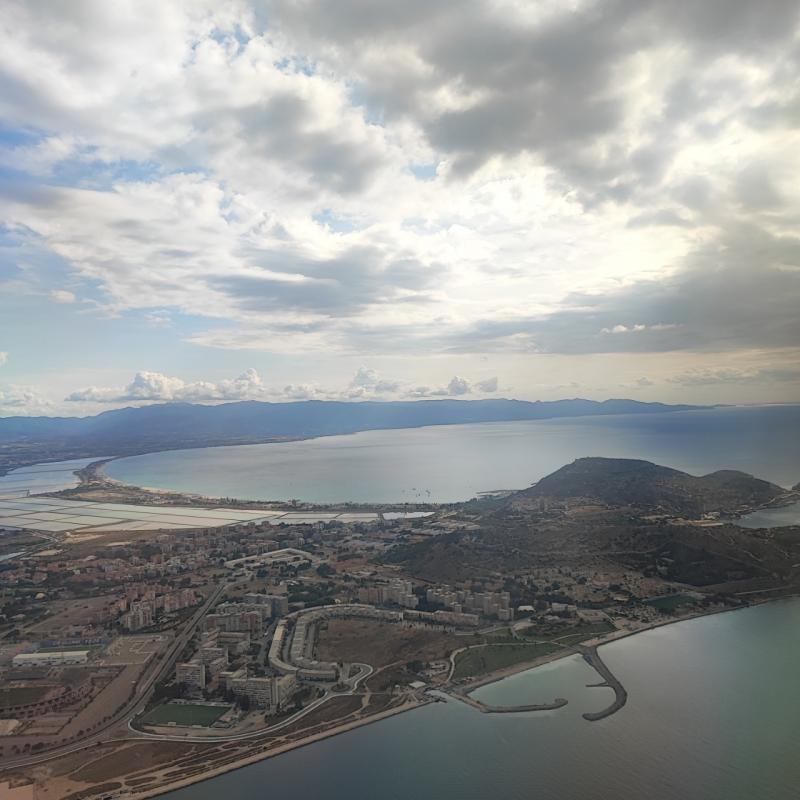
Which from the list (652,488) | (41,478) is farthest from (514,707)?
(41,478)

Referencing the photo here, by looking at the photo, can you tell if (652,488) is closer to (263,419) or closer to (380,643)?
(380,643)

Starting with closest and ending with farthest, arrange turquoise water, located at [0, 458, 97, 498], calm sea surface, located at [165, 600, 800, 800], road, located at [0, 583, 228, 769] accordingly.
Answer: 1. calm sea surface, located at [165, 600, 800, 800]
2. road, located at [0, 583, 228, 769]
3. turquoise water, located at [0, 458, 97, 498]

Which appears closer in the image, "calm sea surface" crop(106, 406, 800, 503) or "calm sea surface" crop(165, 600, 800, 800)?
"calm sea surface" crop(165, 600, 800, 800)

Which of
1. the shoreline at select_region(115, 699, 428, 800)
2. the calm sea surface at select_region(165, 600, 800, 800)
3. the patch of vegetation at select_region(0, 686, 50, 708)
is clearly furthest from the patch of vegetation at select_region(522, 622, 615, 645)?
the patch of vegetation at select_region(0, 686, 50, 708)

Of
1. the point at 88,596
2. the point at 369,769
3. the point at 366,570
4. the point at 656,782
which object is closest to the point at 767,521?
the point at 366,570

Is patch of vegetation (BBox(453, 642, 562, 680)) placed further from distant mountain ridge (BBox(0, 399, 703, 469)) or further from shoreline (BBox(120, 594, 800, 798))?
distant mountain ridge (BBox(0, 399, 703, 469))

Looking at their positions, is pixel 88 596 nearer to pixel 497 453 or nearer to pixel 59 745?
pixel 59 745
